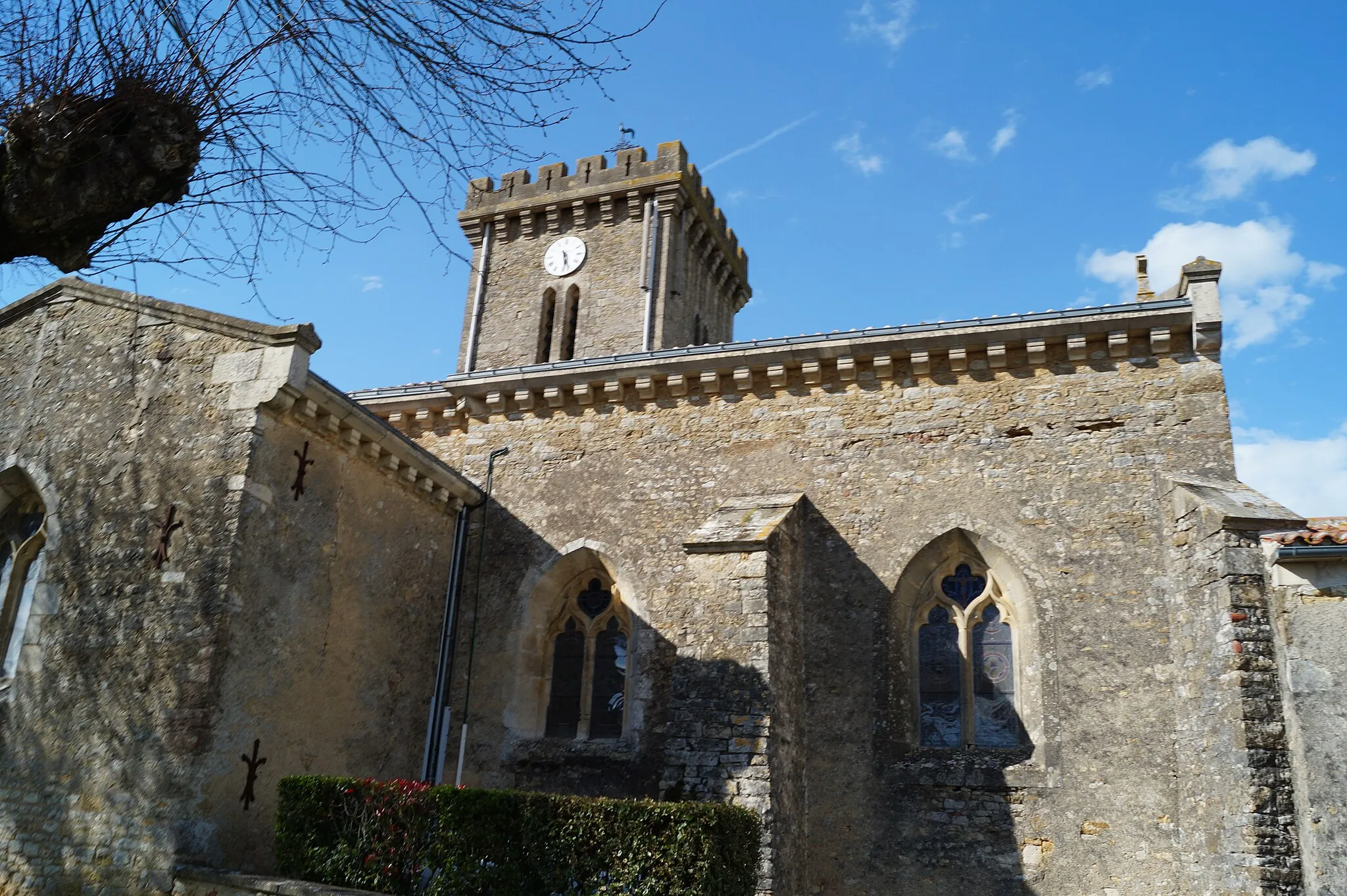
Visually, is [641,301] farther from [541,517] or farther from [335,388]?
[335,388]

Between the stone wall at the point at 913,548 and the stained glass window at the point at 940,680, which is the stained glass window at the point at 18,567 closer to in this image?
the stone wall at the point at 913,548

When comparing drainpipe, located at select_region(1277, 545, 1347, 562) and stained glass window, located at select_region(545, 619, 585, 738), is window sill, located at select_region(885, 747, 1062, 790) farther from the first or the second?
stained glass window, located at select_region(545, 619, 585, 738)

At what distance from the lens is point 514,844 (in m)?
7.28

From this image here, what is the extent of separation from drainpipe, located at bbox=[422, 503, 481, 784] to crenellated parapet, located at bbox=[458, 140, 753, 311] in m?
7.41

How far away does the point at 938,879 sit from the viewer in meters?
9.09

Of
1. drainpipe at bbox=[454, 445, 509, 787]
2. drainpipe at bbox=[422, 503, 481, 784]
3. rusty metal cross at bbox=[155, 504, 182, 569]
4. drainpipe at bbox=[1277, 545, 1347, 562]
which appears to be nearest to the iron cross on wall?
rusty metal cross at bbox=[155, 504, 182, 569]

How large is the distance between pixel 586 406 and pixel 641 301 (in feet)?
15.7

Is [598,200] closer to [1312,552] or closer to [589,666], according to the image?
[589,666]

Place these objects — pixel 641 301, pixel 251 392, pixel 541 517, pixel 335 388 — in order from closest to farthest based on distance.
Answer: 1. pixel 251 392
2. pixel 335 388
3. pixel 541 517
4. pixel 641 301

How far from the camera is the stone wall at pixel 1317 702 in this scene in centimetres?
717

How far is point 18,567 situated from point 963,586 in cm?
959

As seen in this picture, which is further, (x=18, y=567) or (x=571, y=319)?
(x=571, y=319)

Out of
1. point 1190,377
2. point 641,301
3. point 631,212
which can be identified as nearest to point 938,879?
point 1190,377

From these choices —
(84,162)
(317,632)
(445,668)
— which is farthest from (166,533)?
(84,162)
